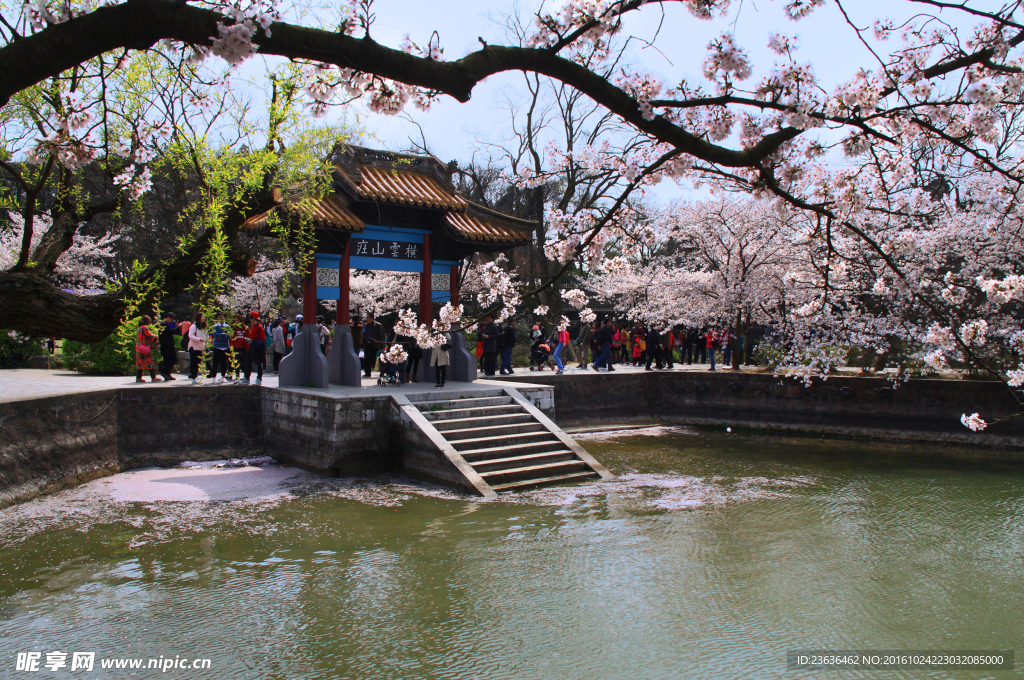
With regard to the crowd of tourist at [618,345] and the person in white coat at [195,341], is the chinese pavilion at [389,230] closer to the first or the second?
the person in white coat at [195,341]

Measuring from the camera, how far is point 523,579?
7.59m

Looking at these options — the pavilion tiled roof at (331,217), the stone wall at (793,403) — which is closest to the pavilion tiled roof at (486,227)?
the pavilion tiled roof at (331,217)

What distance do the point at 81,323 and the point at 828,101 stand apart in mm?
4800

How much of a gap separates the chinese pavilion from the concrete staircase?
7.61 ft

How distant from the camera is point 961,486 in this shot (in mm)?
11898

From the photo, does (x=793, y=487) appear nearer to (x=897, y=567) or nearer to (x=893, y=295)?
(x=897, y=567)

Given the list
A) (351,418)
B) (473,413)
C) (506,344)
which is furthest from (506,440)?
(506,344)

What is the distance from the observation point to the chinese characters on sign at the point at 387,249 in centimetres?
1473

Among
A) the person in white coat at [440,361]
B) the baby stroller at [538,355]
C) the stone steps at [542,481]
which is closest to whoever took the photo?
the stone steps at [542,481]

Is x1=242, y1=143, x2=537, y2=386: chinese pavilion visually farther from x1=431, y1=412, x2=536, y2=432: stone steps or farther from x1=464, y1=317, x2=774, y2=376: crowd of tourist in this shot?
x1=431, y1=412, x2=536, y2=432: stone steps

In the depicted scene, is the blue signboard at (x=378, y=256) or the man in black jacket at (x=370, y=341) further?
the man in black jacket at (x=370, y=341)

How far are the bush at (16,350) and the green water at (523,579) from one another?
10596 millimetres

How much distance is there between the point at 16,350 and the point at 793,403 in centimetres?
2038

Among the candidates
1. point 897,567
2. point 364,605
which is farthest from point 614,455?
point 364,605
